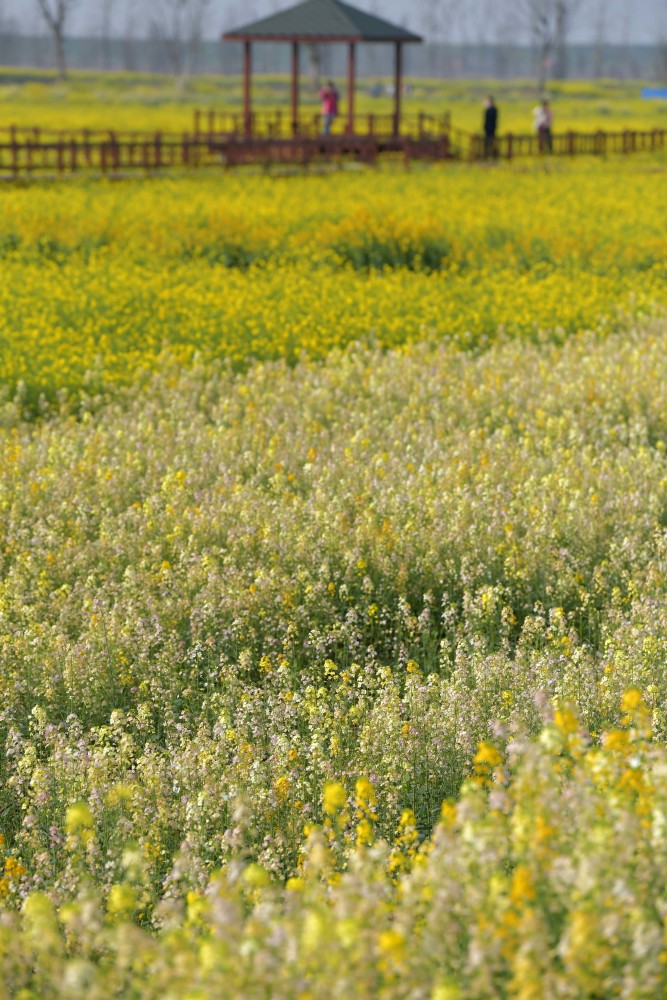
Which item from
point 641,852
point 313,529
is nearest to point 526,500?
point 313,529

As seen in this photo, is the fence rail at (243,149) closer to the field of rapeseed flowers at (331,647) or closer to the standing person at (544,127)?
the standing person at (544,127)

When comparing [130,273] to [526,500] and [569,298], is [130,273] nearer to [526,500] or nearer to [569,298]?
[569,298]

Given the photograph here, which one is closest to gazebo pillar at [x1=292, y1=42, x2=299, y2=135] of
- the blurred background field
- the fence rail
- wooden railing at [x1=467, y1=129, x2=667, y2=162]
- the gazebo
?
the gazebo

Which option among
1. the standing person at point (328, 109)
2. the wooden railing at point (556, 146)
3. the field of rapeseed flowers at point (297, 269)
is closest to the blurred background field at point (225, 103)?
the wooden railing at point (556, 146)

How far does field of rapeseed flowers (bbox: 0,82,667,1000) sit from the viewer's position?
2.44 meters

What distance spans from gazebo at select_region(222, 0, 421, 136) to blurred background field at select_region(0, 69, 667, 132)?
14.6 meters

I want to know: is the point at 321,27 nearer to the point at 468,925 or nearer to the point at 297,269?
the point at 297,269

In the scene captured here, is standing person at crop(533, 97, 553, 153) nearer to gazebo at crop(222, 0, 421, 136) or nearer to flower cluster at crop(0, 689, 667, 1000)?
gazebo at crop(222, 0, 421, 136)

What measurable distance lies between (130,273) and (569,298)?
5.93 meters

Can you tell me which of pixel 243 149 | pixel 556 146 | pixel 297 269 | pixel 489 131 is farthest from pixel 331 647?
pixel 556 146

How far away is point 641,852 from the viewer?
103 inches

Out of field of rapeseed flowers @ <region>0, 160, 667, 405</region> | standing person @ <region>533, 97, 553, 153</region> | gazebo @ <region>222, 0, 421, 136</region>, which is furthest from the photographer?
standing person @ <region>533, 97, 553, 153</region>

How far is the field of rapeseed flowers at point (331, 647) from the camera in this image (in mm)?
2439

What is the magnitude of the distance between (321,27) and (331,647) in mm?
32917
